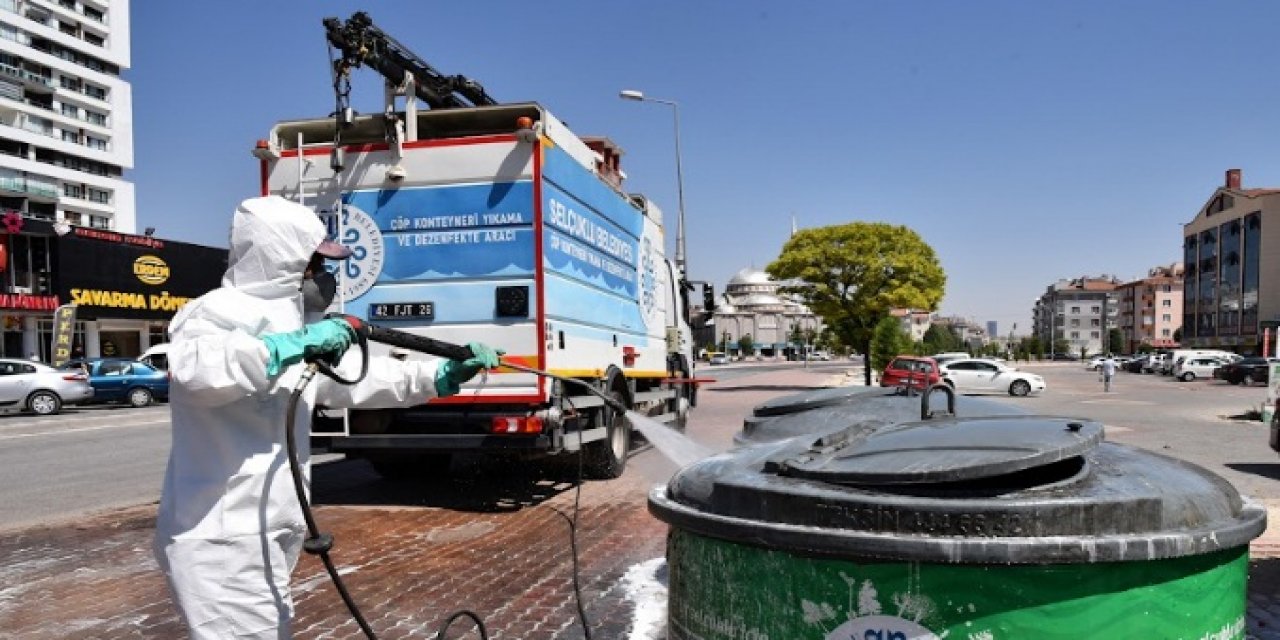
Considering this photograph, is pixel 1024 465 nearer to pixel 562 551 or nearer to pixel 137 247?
pixel 562 551

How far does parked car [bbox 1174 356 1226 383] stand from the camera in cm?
4053

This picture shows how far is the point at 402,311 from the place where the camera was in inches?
270

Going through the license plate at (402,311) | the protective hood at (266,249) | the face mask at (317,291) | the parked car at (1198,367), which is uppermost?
the protective hood at (266,249)

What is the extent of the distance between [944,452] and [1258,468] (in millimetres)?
10535

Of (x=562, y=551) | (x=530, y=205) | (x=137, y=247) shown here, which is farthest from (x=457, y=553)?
(x=137, y=247)

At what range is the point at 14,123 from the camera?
59.7 m

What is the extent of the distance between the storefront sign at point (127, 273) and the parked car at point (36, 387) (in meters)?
11.3

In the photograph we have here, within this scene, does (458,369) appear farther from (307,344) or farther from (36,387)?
(36,387)

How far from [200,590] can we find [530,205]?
4542 mm

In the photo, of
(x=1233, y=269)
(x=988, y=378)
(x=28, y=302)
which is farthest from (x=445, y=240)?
(x=1233, y=269)

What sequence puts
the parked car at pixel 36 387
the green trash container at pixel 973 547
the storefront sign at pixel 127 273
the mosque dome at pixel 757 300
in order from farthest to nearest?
the mosque dome at pixel 757 300 → the storefront sign at pixel 127 273 → the parked car at pixel 36 387 → the green trash container at pixel 973 547

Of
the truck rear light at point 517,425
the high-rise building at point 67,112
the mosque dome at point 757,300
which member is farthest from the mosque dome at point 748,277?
the truck rear light at point 517,425

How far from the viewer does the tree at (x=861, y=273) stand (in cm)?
2972

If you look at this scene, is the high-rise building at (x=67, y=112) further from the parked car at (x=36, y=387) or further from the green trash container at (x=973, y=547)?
the green trash container at (x=973, y=547)
